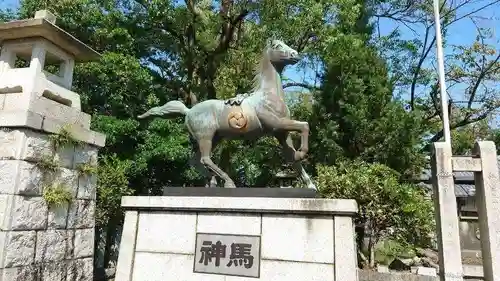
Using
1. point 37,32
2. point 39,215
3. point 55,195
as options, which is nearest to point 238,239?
point 55,195

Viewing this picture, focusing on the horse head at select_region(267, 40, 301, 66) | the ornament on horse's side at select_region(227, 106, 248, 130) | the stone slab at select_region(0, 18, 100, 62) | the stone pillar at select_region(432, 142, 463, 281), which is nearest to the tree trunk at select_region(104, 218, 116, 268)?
the stone slab at select_region(0, 18, 100, 62)

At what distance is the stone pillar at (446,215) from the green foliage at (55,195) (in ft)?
18.2

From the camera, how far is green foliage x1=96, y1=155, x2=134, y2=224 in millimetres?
10367

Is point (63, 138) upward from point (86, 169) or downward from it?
upward

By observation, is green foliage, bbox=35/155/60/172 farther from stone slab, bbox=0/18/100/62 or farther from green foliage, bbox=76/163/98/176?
stone slab, bbox=0/18/100/62

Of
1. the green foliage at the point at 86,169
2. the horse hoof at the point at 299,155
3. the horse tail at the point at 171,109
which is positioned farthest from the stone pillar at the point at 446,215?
the green foliage at the point at 86,169

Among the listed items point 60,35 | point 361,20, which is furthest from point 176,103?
point 361,20

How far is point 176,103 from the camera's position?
5.87m

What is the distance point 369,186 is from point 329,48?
4.57 m

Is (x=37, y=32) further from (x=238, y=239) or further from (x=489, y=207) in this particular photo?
(x=489, y=207)

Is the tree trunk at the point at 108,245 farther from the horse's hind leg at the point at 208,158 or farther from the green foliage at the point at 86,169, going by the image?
the horse's hind leg at the point at 208,158

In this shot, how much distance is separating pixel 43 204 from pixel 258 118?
354cm

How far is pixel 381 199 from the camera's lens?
10500 mm

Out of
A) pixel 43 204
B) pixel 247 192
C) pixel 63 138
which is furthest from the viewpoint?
pixel 63 138
